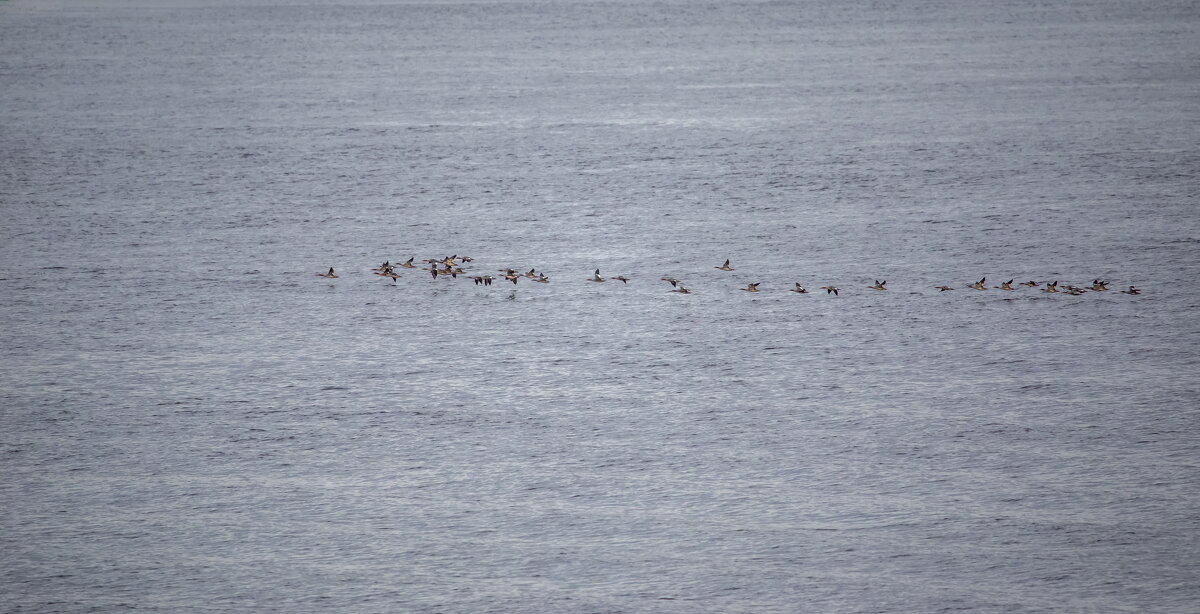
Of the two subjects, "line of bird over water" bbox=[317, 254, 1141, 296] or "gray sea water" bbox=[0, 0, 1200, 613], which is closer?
"gray sea water" bbox=[0, 0, 1200, 613]

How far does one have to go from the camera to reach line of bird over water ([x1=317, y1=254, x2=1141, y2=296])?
15.4 metres

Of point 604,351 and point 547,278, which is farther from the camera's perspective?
point 547,278

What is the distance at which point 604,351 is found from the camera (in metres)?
14.1

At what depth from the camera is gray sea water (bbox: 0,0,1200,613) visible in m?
9.86

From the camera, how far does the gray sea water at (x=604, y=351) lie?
986cm

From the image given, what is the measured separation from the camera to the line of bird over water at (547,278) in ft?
50.6

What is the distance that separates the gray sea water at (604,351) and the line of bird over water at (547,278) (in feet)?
0.45

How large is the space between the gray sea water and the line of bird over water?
0.14 meters

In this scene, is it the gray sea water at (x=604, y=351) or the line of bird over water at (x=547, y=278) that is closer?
the gray sea water at (x=604, y=351)

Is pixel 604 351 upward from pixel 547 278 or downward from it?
downward

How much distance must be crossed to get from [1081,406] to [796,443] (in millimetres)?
2735

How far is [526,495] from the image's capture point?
1087cm

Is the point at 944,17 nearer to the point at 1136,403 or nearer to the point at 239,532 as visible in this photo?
the point at 1136,403

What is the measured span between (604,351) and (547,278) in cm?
241
